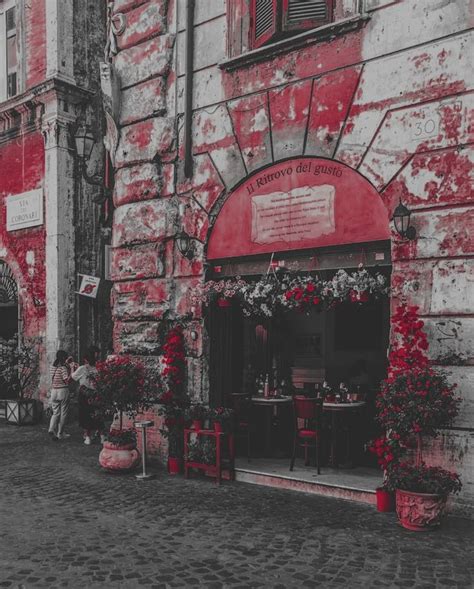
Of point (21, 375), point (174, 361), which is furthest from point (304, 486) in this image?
point (21, 375)

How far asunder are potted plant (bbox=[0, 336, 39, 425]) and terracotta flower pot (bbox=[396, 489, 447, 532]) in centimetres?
908

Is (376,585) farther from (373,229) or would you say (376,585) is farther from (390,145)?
(390,145)

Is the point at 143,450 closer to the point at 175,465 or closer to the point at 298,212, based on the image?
the point at 175,465

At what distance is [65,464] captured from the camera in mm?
9086

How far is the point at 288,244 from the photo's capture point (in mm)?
7902

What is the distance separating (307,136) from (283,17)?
1.57 metres

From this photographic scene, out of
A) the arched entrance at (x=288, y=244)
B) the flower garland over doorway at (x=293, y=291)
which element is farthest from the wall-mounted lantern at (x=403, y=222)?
the flower garland over doorway at (x=293, y=291)

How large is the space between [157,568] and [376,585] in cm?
164

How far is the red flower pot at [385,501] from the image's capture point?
6621 mm

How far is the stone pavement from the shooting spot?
4844mm

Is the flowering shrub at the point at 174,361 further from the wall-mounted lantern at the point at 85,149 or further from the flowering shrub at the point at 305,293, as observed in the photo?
the wall-mounted lantern at the point at 85,149

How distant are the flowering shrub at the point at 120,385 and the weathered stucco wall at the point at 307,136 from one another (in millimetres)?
561

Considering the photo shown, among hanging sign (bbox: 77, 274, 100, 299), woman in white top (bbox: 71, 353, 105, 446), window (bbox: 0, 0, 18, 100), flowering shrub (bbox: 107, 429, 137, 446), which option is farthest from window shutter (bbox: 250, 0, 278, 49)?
window (bbox: 0, 0, 18, 100)

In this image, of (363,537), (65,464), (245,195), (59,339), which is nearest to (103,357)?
(59,339)
